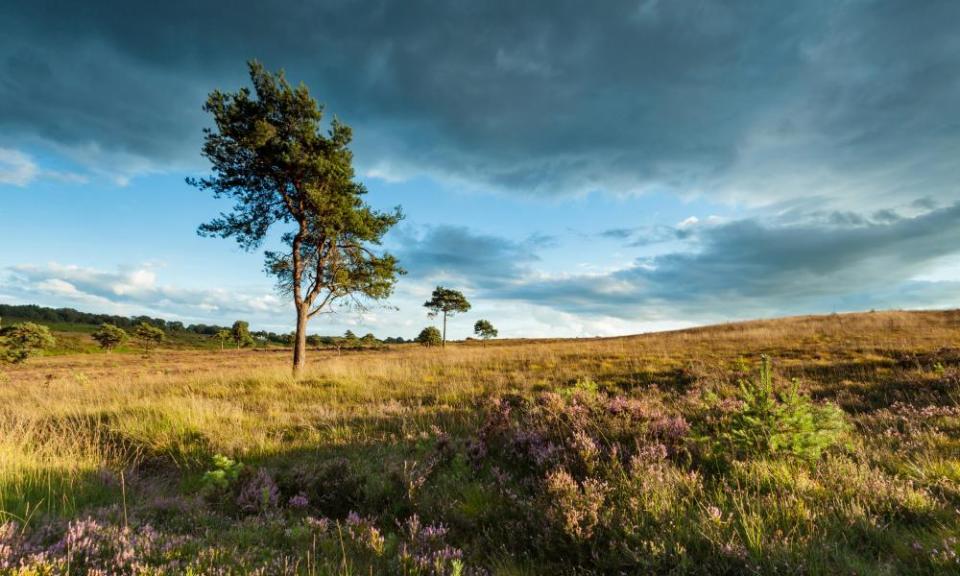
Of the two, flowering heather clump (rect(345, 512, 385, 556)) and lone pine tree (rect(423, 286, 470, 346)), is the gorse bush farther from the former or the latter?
lone pine tree (rect(423, 286, 470, 346))

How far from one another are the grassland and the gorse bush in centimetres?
9

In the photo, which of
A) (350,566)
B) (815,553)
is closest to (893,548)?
(815,553)

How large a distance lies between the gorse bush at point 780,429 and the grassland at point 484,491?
9 cm

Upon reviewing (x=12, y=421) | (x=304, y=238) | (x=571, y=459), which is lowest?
(x=12, y=421)

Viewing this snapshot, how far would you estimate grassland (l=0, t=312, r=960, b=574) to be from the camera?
9.80 ft

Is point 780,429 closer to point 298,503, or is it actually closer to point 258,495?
point 298,503

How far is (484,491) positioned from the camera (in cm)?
457

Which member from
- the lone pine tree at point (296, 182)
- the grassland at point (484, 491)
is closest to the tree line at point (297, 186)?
the lone pine tree at point (296, 182)

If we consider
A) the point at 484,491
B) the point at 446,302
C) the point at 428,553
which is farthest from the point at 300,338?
the point at 446,302

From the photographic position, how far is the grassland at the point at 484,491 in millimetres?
2986

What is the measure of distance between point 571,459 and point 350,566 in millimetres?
2864

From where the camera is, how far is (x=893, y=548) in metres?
2.90

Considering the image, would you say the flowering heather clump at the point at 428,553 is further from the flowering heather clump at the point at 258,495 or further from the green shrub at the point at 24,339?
the green shrub at the point at 24,339

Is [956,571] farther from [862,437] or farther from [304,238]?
[304,238]
